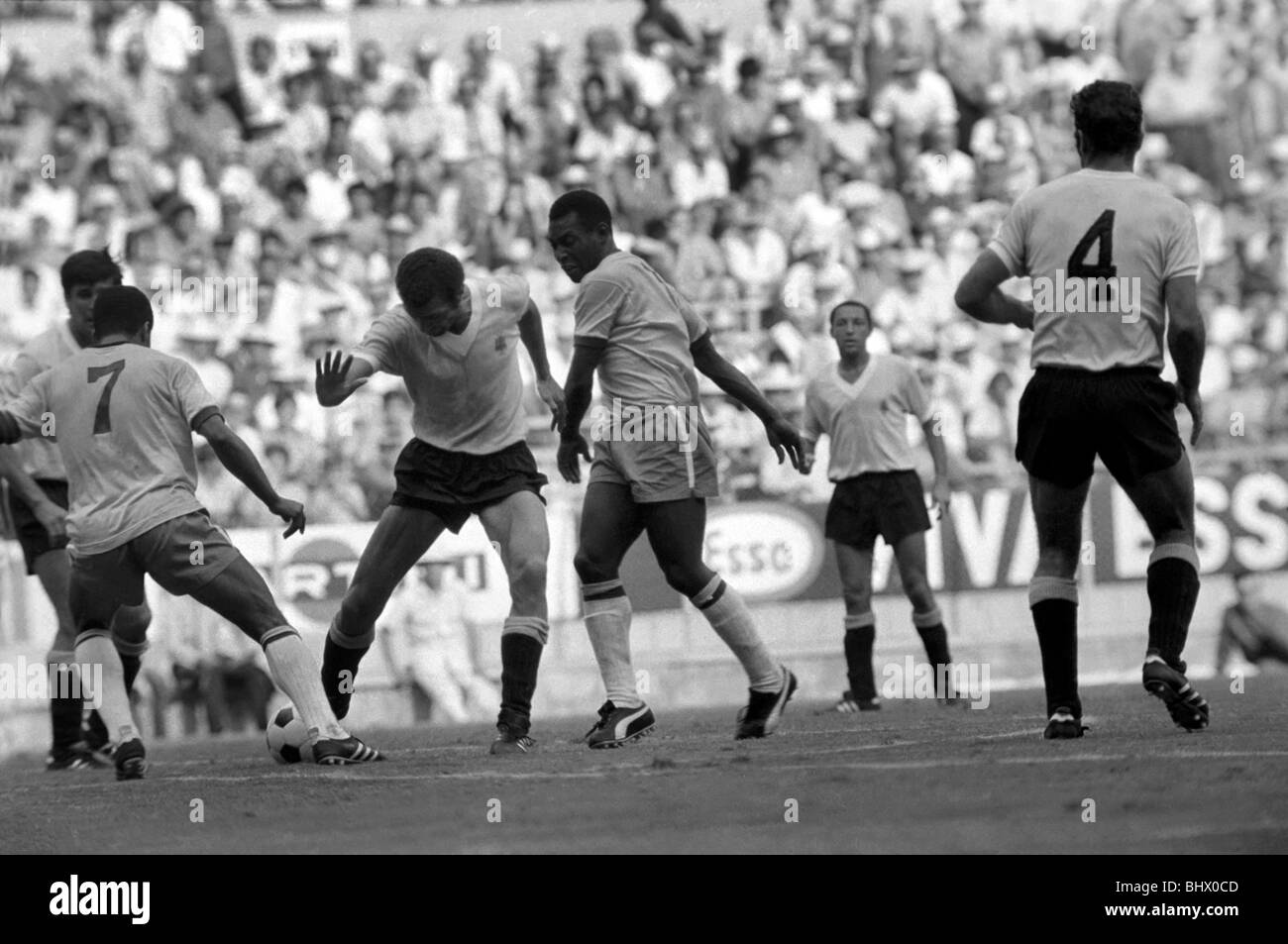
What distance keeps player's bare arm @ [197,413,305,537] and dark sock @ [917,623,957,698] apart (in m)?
5.50

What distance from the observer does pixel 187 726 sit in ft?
56.7

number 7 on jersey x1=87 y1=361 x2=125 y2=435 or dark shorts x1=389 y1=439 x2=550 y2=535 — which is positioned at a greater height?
number 7 on jersey x1=87 y1=361 x2=125 y2=435

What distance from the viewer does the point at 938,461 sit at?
1366 centimetres

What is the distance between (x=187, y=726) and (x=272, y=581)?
4.42 ft

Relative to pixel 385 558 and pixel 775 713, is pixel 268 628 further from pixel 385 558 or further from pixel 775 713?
pixel 775 713

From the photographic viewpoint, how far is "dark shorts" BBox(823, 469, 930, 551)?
13.4 m

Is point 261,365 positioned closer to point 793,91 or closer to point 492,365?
point 793,91

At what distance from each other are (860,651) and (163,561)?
550 cm

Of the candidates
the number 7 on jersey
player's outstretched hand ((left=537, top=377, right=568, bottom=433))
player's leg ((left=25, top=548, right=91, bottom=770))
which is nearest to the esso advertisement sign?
player's leg ((left=25, top=548, right=91, bottom=770))

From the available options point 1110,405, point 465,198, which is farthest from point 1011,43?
point 1110,405

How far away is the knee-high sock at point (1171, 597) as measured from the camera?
8.55 meters

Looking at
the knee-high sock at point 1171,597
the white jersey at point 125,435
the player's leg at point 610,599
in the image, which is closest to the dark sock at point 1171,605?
the knee-high sock at point 1171,597

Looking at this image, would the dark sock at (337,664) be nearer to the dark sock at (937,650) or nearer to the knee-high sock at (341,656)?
the knee-high sock at (341,656)

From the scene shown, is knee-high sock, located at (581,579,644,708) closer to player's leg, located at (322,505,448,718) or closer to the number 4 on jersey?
player's leg, located at (322,505,448,718)
